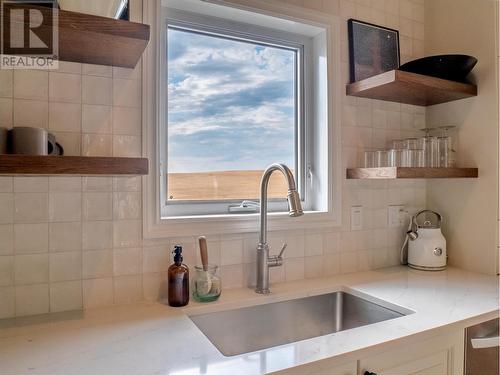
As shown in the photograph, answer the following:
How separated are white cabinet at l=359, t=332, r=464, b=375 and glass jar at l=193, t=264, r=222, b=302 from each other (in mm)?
535

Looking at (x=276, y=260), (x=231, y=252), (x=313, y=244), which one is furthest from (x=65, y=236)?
(x=313, y=244)

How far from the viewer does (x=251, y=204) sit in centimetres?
156

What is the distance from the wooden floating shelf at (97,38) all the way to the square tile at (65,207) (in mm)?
444

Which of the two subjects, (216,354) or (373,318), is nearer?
(216,354)

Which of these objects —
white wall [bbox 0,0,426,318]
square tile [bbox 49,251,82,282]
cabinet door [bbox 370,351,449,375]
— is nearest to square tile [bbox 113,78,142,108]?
white wall [bbox 0,0,426,318]

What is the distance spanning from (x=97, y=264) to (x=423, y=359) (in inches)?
42.5

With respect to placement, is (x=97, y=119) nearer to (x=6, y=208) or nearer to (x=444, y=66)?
(x=6, y=208)

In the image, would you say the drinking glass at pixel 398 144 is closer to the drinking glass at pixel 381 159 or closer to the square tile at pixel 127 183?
the drinking glass at pixel 381 159

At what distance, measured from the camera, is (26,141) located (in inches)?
35.8

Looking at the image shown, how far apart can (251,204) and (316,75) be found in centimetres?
71

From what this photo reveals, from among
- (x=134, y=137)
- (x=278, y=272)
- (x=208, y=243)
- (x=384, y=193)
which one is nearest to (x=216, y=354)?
(x=208, y=243)

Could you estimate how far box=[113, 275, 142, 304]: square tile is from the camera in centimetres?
121

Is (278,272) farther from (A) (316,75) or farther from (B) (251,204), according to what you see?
(A) (316,75)

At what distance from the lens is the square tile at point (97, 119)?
1.16 meters
